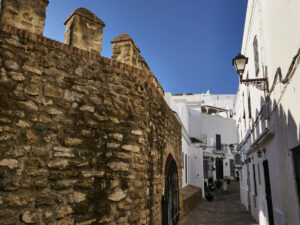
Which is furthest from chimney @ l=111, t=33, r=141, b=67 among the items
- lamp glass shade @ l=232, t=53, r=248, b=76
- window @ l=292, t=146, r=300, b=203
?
window @ l=292, t=146, r=300, b=203

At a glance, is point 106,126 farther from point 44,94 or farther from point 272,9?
point 272,9

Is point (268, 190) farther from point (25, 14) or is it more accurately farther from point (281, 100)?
point (25, 14)

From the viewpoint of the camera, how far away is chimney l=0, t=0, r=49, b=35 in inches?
142

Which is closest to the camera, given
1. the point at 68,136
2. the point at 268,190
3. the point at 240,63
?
the point at 68,136

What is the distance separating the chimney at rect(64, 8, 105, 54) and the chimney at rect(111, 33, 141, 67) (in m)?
0.65

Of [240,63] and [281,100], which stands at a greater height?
[240,63]

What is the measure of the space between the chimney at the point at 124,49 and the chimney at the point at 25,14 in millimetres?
1554

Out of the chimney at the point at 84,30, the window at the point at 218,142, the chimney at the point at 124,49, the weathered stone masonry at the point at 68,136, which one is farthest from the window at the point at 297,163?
the window at the point at 218,142

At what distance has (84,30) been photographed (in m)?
4.36

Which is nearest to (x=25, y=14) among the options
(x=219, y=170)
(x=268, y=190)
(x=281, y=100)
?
(x=281, y=100)

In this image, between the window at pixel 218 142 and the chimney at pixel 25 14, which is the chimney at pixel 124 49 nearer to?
the chimney at pixel 25 14

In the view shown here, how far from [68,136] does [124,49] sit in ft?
7.36

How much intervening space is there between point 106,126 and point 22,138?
1.28m

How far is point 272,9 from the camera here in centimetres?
563
